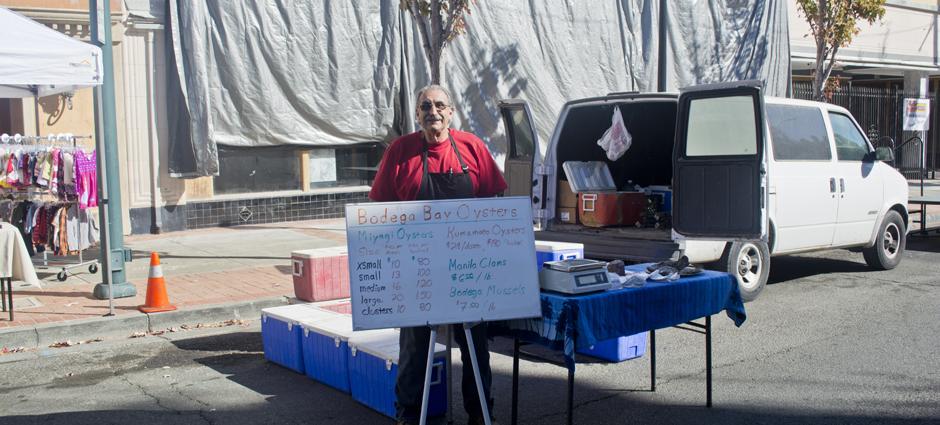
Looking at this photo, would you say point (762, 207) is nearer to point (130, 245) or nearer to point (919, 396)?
point (919, 396)

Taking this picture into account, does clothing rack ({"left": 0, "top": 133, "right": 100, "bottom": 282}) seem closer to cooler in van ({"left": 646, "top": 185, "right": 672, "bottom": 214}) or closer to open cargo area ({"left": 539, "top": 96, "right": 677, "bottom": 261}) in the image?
open cargo area ({"left": 539, "top": 96, "right": 677, "bottom": 261})

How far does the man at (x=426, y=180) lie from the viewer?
4.73 metres

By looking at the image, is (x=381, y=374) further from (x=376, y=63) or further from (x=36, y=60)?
(x=376, y=63)

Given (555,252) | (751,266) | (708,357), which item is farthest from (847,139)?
(708,357)

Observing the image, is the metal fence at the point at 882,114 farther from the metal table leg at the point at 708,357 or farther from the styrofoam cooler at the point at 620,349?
the metal table leg at the point at 708,357

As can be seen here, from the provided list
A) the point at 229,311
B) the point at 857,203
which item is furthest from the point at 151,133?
the point at 857,203

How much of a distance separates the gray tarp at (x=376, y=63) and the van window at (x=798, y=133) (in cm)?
480

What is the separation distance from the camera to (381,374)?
5.28 meters

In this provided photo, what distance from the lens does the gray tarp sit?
13141 mm

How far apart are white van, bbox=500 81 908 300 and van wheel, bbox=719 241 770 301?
Result: 13mm

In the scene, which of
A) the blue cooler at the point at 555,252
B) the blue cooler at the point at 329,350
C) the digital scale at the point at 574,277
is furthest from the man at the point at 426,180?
the blue cooler at the point at 555,252

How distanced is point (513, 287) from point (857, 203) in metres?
6.78

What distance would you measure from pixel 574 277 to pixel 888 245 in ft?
24.8

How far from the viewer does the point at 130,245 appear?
1198 cm
